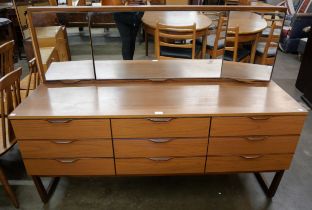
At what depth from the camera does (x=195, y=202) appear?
1581mm

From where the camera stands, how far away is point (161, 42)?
7.67ft

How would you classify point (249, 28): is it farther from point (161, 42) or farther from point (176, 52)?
point (161, 42)

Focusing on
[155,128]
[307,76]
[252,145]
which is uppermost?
[155,128]

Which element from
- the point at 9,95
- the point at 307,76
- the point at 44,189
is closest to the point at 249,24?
the point at 307,76

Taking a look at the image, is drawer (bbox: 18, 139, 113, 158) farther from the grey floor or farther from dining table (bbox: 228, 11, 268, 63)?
dining table (bbox: 228, 11, 268, 63)

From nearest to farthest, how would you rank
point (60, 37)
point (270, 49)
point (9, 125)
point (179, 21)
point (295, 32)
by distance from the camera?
point (9, 125) < point (270, 49) < point (60, 37) < point (179, 21) < point (295, 32)

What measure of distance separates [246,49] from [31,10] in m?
2.01

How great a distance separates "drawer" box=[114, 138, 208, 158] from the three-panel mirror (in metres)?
0.47

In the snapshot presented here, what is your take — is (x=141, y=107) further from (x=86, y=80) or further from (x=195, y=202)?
(x=195, y=202)

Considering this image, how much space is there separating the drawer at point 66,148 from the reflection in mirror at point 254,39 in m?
0.90

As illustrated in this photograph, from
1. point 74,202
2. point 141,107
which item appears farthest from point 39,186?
point 141,107

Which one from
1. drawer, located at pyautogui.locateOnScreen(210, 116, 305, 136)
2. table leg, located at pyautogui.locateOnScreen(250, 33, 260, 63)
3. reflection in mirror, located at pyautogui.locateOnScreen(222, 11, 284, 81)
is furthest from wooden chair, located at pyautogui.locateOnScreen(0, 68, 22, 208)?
table leg, located at pyautogui.locateOnScreen(250, 33, 260, 63)

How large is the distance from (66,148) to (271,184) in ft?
4.23

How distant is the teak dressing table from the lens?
49.1 inches
